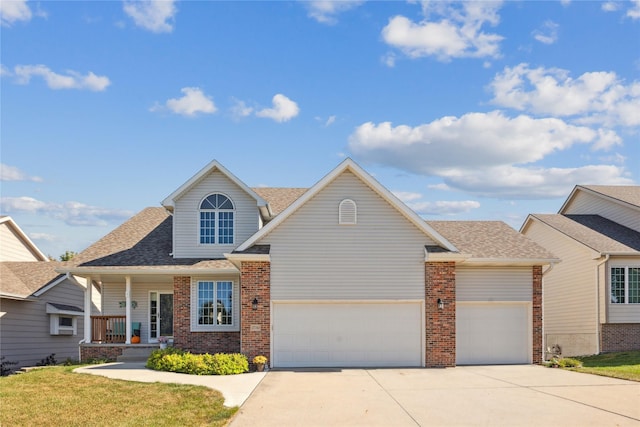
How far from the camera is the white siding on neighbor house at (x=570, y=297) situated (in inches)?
980

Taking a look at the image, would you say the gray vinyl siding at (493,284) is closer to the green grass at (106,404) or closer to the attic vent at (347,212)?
the attic vent at (347,212)

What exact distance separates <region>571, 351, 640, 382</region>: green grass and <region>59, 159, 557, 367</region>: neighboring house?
2033mm

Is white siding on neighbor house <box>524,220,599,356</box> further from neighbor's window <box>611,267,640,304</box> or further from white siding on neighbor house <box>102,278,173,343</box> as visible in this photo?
white siding on neighbor house <box>102,278,173,343</box>

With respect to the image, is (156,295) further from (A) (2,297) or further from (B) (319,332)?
(B) (319,332)

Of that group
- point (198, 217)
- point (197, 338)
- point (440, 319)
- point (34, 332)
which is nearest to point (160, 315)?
point (197, 338)

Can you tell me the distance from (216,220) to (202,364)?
604 cm

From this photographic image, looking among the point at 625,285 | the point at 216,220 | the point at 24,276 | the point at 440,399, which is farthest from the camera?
the point at 24,276

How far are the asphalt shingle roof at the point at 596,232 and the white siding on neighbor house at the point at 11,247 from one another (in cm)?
2427

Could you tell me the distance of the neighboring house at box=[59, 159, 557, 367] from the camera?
18.5 metres

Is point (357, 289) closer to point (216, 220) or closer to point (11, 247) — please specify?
point (216, 220)

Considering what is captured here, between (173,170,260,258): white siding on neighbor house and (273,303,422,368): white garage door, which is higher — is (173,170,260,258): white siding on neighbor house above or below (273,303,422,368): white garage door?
above

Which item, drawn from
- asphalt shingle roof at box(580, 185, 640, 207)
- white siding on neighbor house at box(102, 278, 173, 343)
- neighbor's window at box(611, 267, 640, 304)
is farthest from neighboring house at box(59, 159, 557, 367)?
asphalt shingle roof at box(580, 185, 640, 207)

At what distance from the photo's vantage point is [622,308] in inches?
963

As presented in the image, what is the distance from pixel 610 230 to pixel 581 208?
4135 millimetres
